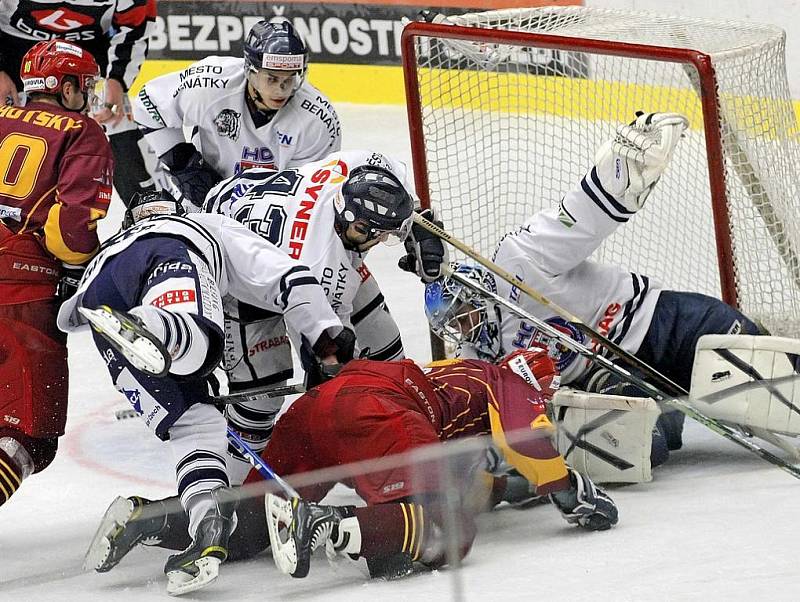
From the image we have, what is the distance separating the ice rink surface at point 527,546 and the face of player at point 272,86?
3.19 feet

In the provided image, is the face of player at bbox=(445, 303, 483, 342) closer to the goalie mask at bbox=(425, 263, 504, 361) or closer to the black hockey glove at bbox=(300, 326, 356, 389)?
the goalie mask at bbox=(425, 263, 504, 361)

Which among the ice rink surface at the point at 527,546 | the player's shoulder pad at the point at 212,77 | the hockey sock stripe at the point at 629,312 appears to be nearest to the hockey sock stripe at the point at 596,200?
the hockey sock stripe at the point at 629,312

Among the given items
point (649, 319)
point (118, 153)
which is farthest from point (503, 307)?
point (118, 153)

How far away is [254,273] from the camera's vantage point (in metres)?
2.99

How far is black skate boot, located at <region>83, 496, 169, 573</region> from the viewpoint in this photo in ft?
8.29

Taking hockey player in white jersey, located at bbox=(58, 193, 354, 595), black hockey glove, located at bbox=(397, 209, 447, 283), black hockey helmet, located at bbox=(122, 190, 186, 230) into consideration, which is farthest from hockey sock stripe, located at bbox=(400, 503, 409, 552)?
black hockey glove, located at bbox=(397, 209, 447, 283)

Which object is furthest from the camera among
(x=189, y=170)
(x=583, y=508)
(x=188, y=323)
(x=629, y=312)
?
(x=189, y=170)

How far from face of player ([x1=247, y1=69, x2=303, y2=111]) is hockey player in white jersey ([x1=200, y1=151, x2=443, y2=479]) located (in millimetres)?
359

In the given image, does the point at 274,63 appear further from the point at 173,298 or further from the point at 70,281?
the point at 173,298

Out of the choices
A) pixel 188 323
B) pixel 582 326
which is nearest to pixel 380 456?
pixel 188 323

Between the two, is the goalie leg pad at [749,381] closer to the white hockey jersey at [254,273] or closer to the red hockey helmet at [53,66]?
the white hockey jersey at [254,273]

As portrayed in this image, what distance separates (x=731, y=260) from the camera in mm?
3686

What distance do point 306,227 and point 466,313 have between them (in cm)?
45

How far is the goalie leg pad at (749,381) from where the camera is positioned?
321cm
